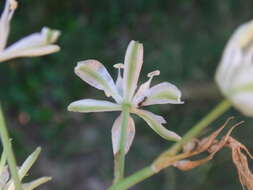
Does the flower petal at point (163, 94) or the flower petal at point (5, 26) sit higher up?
the flower petal at point (5, 26)

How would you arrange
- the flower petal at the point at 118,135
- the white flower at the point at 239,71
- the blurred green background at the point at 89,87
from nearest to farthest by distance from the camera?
the white flower at the point at 239,71 → the flower petal at the point at 118,135 → the blurred green background at the point at 89,87

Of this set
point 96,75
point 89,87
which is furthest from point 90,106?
point 89,87

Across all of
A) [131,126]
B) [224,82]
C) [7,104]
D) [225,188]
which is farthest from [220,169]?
[224,82]

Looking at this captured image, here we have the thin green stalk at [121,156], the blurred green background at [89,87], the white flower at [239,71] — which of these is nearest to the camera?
the white flower at [239,71]

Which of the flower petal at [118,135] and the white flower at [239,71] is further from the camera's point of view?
the flower petal at [118,135]

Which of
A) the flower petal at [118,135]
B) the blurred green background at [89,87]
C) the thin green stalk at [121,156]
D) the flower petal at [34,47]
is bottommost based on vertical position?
the blurred green background at [89,87]

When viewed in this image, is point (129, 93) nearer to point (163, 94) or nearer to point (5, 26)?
point (163, 94)

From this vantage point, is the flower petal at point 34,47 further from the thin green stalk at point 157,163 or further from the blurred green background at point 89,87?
the blurred green background at point 89,87

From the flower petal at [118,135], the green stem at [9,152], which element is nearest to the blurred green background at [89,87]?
the flower petal at [118,135]
